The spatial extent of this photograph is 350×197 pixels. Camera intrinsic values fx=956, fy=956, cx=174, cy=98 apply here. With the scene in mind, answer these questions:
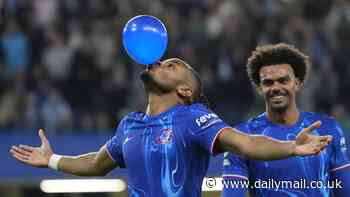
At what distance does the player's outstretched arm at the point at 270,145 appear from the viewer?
16.1 feet

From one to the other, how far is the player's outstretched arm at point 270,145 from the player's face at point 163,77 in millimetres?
503

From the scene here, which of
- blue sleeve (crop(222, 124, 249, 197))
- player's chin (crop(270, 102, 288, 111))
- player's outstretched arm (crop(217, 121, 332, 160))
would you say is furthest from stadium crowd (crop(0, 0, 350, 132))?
player's outstretched arm (crop(217, 121, 332, 160))

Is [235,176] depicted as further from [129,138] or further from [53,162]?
[53,162]

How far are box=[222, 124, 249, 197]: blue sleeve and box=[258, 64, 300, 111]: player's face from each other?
0.42 meters

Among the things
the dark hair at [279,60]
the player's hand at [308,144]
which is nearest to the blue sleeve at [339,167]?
the dark hair at [279,60]

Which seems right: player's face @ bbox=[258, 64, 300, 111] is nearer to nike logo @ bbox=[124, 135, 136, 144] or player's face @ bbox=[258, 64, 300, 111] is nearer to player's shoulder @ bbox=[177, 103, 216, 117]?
player's shoulder @ bbox=[177, 103, 216, 117]

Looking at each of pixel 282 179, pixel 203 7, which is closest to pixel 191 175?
pixel 282 179

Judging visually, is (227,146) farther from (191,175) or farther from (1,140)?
(1,140)

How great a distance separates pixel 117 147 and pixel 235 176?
78 centimetres

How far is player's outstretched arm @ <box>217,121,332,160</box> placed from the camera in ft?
16.1

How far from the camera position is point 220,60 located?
38.5ft

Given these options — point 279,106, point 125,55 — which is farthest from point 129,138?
point 125,55

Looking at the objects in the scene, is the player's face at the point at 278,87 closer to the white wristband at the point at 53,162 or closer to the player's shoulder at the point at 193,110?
the player's shoulder at the point at 193,110

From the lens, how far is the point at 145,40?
5.67 meters
